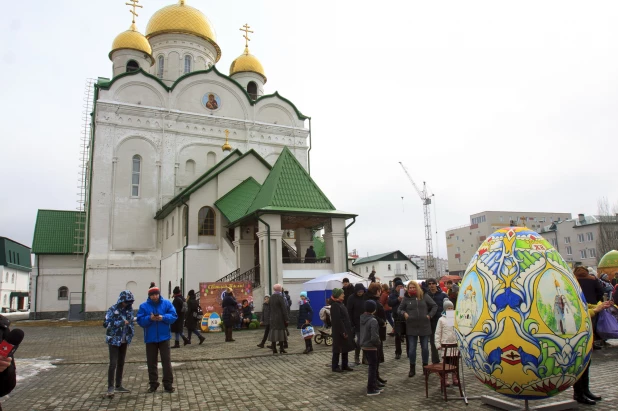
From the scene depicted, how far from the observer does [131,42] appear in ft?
109

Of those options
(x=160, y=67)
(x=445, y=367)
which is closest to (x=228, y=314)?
(x=445, y=367)

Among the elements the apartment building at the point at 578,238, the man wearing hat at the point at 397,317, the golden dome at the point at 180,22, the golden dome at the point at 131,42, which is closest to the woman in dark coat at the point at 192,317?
the man wearing hat at the point at 397,317

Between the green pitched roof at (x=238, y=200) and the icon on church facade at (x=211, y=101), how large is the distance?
9.27 m

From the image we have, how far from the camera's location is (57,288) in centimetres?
3438

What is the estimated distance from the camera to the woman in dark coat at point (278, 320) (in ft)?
38.9

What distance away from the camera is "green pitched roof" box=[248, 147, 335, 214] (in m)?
21.0

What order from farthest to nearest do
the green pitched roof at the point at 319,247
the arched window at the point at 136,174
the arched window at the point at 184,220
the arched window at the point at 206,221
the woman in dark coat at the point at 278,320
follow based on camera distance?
the arched window at the point at 136,174 → the green pitched roof at the point at 319,247 → the arched window at the point at 206,221 → the arched window at the point at 184,220 → the woman in dark coat at the point at 278,320

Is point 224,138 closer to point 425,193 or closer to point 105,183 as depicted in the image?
point 105,183

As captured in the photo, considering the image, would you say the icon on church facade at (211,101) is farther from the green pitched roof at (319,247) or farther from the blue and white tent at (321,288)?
the blue and white tent at (321,288)

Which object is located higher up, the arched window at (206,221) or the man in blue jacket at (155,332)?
the arched window at (206,221)

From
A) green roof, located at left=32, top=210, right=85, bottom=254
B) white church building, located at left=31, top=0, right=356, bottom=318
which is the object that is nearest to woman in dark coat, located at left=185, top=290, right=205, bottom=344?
white church building, located at left=31, top=0, right=356, bottom=318

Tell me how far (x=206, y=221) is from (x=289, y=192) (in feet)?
19.8

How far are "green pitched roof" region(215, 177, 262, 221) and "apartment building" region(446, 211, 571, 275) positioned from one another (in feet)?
219

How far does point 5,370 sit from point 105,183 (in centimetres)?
2677
